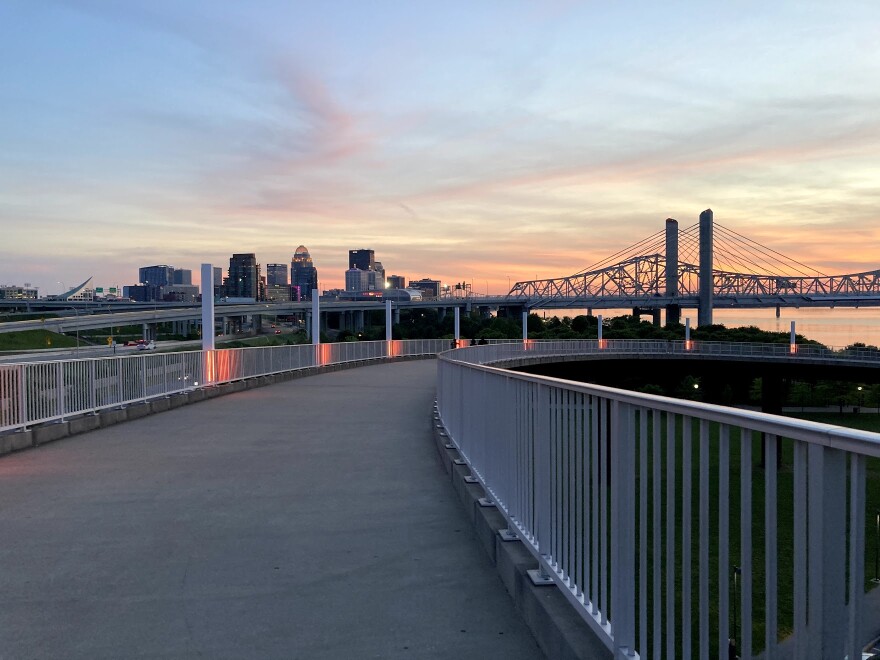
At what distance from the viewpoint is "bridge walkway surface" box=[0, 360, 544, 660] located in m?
4.17

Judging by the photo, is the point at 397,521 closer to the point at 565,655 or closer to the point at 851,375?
the point at 565,655

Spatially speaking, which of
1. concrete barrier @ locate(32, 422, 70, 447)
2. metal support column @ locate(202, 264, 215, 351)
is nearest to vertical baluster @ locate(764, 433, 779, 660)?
concrete barrier @ locate(32, 422, 70, 447)

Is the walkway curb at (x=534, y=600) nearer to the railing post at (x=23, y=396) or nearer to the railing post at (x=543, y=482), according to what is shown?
the railing post at (x=543, y=482)

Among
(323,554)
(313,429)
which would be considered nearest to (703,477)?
(323,554)

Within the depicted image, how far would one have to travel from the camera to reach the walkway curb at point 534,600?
3.52 metres

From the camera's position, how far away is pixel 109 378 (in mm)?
14086

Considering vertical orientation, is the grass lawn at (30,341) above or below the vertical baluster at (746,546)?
below

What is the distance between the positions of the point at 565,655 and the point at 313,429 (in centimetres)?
969

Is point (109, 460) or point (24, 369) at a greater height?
point (24, 369)

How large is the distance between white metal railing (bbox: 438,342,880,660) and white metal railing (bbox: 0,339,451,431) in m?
8.16

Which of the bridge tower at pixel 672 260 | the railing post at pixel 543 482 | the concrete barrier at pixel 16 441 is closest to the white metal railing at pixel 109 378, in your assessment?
the concrete barrier at pixel 16 441

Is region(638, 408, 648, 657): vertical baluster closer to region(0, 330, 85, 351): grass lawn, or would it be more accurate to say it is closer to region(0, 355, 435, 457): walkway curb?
region(0, 355, 435, 457): walkway curb

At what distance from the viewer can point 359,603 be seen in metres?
4.68

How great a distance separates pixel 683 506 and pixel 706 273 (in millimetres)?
121855
